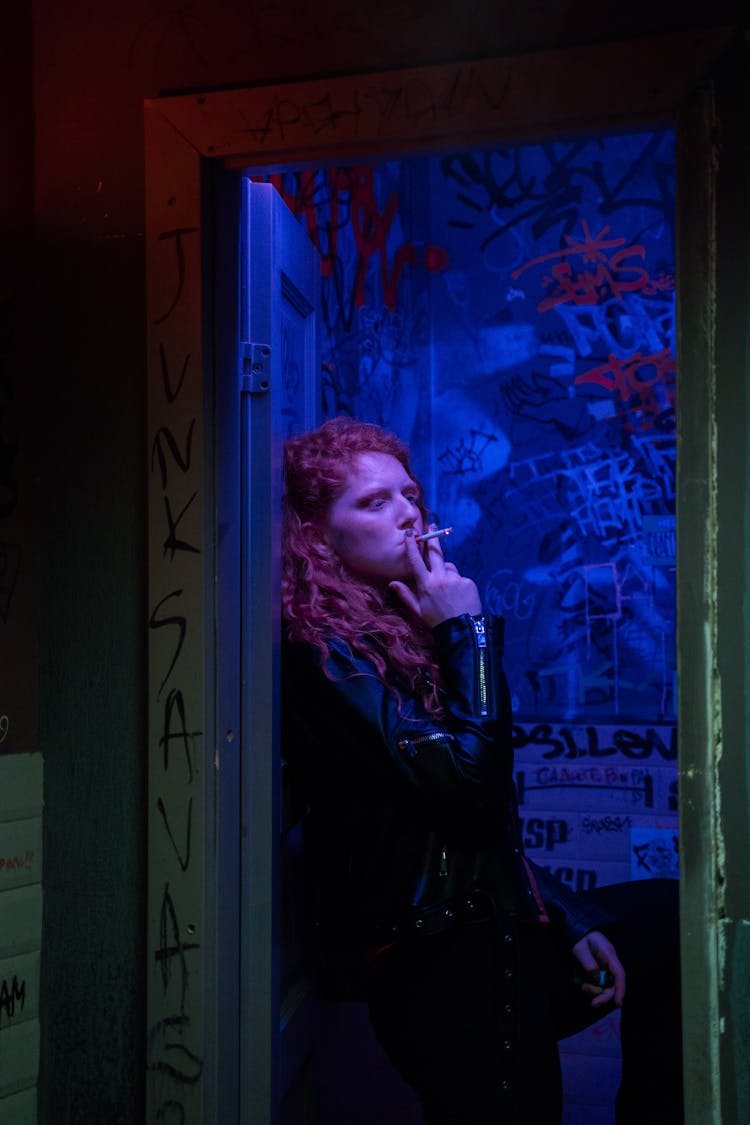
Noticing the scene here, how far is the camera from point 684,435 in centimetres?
196

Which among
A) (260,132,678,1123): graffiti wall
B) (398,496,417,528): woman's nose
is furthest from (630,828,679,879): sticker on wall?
(398,496,417,528): woman's nose

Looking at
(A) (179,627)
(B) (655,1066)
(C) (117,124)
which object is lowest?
(B) (655,1066)

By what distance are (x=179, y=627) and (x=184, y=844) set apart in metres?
0.45

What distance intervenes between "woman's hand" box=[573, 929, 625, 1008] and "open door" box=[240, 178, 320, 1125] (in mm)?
734

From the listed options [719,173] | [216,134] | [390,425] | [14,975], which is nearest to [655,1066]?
[14,975]

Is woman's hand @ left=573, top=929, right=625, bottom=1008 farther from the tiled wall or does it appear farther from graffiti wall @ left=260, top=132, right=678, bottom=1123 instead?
graffiti wall @ left=260, top=132, right=678, bottom=1123

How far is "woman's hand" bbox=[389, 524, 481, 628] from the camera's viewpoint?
102 inches

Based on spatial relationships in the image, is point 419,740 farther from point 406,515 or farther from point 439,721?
point 406,515

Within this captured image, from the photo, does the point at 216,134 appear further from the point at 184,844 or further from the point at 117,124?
the point at 184,844

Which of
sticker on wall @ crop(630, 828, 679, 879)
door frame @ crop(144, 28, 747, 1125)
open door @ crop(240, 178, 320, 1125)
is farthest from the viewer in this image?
sticker on wall @ crop(630, 828, 679, 879)

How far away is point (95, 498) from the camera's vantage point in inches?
90.0

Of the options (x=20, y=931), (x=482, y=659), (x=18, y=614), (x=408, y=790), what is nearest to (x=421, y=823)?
(x=408, y=790)

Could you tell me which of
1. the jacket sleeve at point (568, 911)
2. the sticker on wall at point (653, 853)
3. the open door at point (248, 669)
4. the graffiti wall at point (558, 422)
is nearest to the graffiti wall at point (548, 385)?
the graffiti wall at point (558, 422)

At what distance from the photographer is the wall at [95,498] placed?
224 cm
